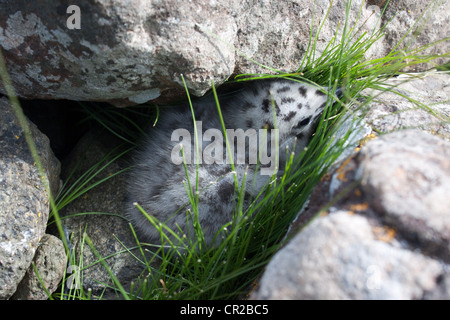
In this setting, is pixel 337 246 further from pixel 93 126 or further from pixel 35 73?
pixel 93 126

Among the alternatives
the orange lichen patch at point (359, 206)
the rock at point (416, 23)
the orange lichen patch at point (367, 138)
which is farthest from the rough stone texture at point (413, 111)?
the orange lichen patch at point (359, 206)

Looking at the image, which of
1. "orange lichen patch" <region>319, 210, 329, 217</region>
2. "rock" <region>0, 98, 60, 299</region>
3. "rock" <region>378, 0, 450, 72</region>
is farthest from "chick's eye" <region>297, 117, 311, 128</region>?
"rock" <region>0, 98, 60, 299</region>

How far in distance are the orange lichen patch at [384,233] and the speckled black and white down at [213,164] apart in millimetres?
878

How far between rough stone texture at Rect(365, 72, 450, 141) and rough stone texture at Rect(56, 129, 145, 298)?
1.39 metres

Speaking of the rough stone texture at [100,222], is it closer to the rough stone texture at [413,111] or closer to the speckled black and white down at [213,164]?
the speckled black and white down at [213,164]

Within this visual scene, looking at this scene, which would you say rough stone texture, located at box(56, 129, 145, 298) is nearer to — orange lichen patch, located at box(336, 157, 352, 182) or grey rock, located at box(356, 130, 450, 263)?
orange lichen patch, located at box(336, 157, 352, 182)

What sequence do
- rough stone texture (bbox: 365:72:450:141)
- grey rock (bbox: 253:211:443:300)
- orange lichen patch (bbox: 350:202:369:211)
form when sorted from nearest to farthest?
grey rock (bbox: 253:211:443:300)
orange lichen patch (bbox: 350:202:369:211)
rough stone texture (bbox: 365:72:450:141)

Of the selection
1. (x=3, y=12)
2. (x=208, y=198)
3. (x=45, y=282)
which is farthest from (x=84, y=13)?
(x=45, y=282)

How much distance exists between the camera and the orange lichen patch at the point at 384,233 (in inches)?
50.2

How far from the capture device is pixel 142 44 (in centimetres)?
171

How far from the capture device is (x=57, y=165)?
7.23ft

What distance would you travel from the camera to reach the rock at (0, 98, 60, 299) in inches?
69.9

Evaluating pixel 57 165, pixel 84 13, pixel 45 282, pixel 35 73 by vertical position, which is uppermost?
pixel 84 13

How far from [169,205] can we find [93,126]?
0.83 metres
